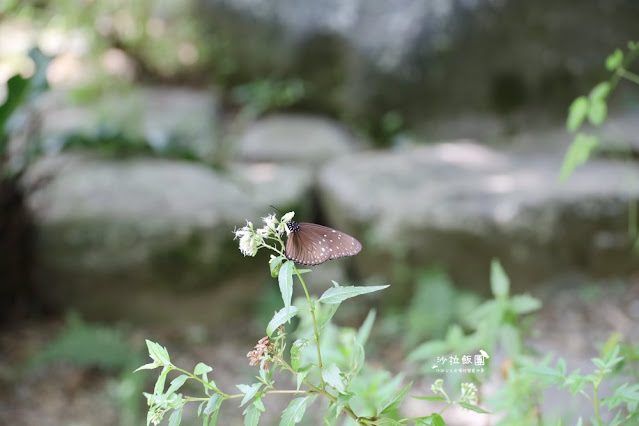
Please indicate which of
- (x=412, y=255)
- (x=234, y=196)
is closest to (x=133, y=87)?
(x=234, y=196)

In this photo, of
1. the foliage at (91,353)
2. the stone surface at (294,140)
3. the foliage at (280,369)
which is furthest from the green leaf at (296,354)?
the stone surface at (294,140)

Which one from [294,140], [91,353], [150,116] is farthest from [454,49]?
[91,353]

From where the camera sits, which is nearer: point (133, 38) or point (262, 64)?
point (262, 64)

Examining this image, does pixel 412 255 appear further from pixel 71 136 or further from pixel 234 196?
pixel 71 136

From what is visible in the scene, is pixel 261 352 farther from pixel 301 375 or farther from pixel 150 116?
pixel 150 116

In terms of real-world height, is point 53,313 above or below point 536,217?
below

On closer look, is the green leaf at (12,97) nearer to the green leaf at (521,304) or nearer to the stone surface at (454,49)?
the green leaf at (521,304)
